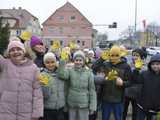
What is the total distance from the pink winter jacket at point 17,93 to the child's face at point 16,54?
0.07 meters

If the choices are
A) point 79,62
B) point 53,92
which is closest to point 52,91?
point 53,92

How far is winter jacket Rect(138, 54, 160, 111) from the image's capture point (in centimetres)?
611

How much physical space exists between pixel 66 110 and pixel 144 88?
3.68 ft

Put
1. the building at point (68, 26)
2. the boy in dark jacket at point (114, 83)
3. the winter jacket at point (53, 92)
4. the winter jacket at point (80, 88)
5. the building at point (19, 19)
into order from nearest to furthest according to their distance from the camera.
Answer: the winter jacket at point (53, 92)
the winter jacket at point (80, 88)
the boy in dark jacket at point (114, 83)
the building at point (68, 26)
the building at point (19, 19)

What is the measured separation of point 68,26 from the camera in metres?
93.9

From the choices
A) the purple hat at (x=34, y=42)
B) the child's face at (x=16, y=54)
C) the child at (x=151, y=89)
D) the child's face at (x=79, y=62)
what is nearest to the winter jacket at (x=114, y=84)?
the child at (x=151, y=89)

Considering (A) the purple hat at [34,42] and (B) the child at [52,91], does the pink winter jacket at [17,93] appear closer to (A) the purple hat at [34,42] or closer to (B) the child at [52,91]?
(B) the child at [52,91]

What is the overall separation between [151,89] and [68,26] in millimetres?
88199

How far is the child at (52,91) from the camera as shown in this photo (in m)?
5.70

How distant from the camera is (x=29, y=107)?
4941 mm

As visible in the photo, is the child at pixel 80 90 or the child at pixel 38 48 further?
the child at pixel 38 48

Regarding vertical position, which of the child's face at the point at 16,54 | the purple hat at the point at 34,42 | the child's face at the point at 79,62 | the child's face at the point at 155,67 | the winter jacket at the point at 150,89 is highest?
the purple hat at the point at 34,42

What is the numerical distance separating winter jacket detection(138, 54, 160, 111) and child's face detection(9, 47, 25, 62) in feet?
6.54

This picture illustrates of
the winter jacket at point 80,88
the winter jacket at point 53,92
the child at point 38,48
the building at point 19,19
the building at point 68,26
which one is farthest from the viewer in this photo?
the building at point 19,19
